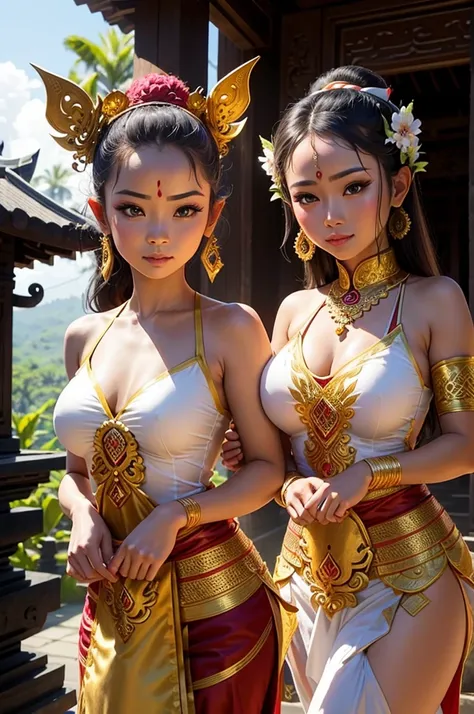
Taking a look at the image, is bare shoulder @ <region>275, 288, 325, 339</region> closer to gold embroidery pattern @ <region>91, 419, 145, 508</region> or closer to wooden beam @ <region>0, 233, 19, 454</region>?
gold embroidery pattern @ <region>91, 419, 145, 508</region>

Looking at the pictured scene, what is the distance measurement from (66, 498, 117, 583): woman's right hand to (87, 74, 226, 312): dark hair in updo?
2.61ft

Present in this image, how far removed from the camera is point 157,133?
1852 mm

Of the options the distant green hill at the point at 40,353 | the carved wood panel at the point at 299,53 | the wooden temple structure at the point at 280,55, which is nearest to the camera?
the wooden temple structure at the point at 280,55

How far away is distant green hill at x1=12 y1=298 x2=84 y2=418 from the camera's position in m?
47.1

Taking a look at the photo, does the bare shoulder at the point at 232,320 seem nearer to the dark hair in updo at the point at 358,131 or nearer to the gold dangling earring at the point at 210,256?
the gold dangling earring at the point at 210,256

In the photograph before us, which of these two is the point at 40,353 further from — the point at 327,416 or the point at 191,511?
the point at 191,511

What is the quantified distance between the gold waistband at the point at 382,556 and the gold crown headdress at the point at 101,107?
41.1 inches

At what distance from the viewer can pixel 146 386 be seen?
6.02 feet

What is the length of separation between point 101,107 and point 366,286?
2.77 feet

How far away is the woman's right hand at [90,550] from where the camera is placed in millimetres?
1745

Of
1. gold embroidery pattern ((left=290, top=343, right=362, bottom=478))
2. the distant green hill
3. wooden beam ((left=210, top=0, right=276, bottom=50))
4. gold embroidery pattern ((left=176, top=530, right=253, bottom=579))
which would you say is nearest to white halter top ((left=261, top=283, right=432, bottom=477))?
gold embroidery pattern ((left=290, top=343, right=362, bottom=478))

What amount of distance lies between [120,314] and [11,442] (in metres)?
2.13

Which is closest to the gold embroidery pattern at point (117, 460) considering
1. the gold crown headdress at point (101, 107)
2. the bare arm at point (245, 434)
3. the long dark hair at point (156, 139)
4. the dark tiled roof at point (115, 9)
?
the bare arm at point (245, 434)

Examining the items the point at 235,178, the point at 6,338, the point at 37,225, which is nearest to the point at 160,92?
the point at 37,225
